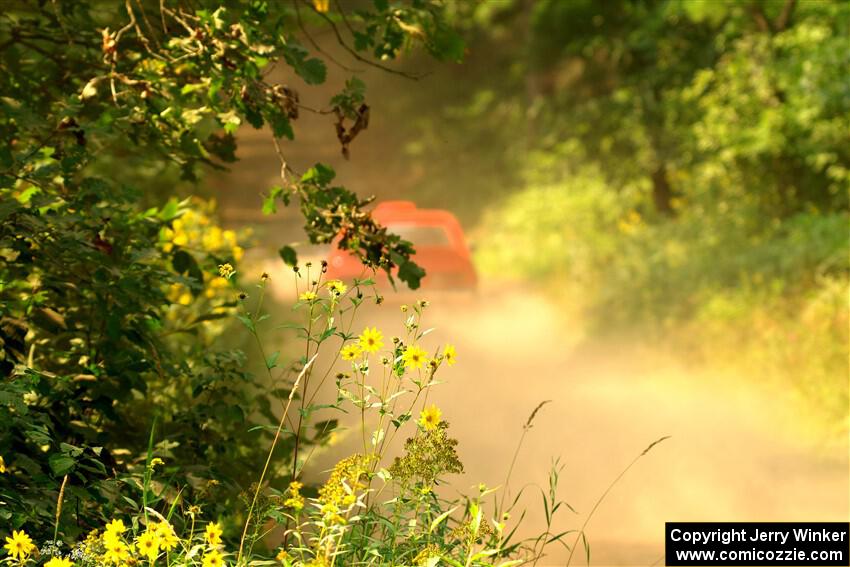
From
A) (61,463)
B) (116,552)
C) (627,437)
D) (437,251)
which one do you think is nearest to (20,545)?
(116,552)

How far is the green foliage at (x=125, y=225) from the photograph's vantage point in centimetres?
522

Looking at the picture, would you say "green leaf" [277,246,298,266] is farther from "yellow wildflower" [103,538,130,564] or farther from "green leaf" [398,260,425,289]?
"yellow wildflower" [103,538,130,564]

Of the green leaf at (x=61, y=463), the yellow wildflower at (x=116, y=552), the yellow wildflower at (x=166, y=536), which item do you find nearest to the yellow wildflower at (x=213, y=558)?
the yellow wildflower at (x=166, y=536)

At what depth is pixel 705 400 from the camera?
42.6ft

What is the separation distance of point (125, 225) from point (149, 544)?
2547 millimetres

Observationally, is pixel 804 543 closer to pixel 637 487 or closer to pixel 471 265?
pixel 637 487

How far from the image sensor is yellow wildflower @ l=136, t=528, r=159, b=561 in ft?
12.6

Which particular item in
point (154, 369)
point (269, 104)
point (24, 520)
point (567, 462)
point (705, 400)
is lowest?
point (24, 520)

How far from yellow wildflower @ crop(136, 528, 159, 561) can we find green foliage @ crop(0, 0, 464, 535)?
0.78m

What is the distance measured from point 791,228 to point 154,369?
1224cm

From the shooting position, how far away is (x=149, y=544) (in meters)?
3.92

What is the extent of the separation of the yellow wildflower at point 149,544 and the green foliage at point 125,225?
2.57ft

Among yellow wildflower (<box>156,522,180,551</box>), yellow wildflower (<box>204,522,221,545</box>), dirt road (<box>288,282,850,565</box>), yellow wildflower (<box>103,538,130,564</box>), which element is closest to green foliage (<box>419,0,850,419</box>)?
dirt road (<box>288,282,850,565</box>)

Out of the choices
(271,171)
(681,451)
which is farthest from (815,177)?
(271,171)
